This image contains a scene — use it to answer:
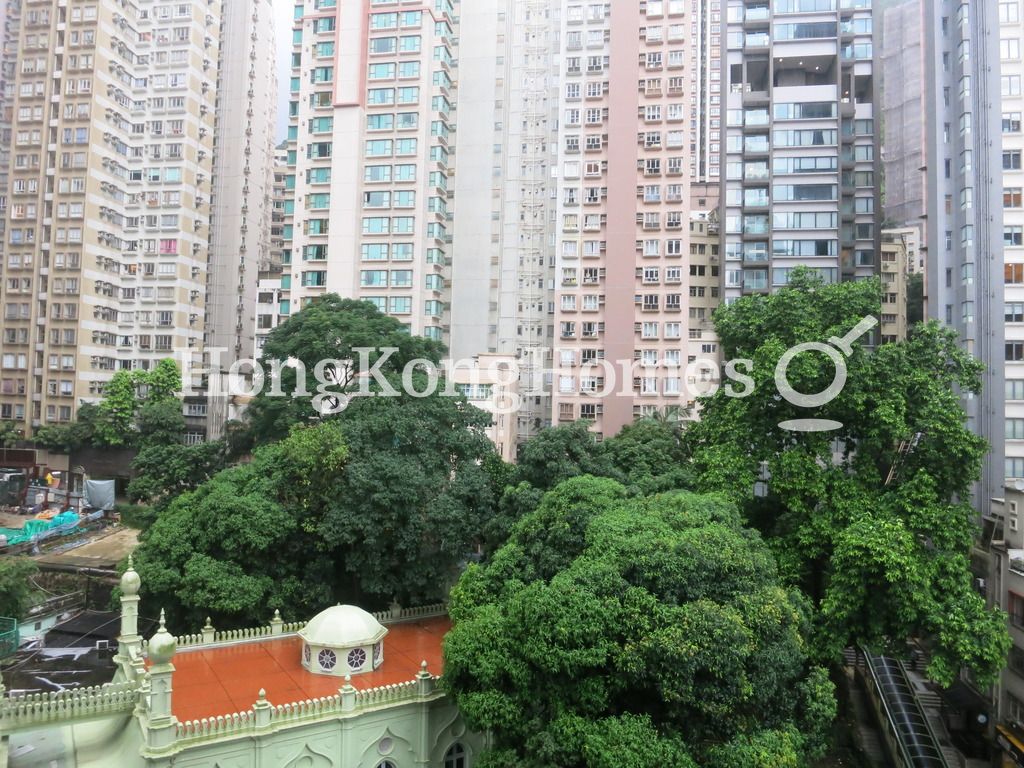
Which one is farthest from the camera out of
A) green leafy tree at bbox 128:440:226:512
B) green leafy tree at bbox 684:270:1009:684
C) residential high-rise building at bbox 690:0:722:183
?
residential high-rise building at bbox 690:0:722:183

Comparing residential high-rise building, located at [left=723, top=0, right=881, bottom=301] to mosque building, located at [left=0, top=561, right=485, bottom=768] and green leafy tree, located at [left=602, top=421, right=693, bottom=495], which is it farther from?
mosque building, located at [left=0, top=561, right=485, bottom=768]

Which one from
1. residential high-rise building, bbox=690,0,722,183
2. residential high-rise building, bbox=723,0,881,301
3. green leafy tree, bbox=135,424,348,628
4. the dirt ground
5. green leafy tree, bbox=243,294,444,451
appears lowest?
the dirt ground

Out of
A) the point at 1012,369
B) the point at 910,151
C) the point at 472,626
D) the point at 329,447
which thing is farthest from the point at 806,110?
the point at 472,626

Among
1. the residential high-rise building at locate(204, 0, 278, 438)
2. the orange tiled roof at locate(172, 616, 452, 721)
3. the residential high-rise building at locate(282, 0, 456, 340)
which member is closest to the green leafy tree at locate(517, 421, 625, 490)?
the orange tiled roof at locate(172, 616, 452, 721)

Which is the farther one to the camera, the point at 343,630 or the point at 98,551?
the point at 98,551

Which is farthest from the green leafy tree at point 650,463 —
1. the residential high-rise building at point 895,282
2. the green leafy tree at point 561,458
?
the residential high-rise building at point 895,282

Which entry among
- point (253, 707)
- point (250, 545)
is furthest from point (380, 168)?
point (253, 707)

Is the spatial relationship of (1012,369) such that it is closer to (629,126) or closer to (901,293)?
(901,293)

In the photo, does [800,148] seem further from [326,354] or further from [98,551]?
[98,551]
